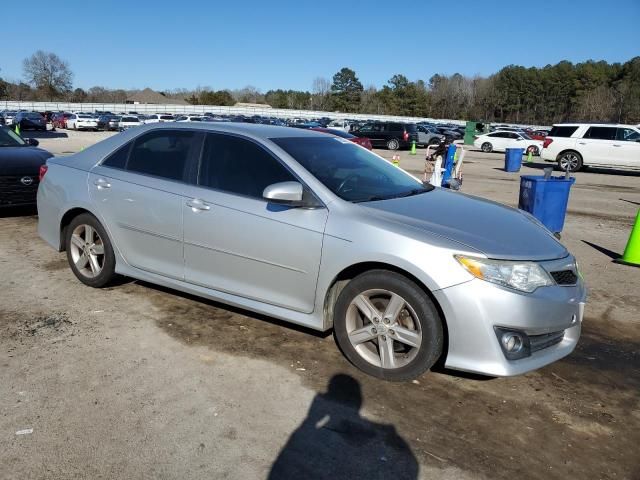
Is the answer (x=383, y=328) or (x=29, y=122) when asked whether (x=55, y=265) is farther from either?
(x=29, y=122)

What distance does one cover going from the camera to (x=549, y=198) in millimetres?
8359

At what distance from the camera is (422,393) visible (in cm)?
342

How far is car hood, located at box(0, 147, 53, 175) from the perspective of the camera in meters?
7.70

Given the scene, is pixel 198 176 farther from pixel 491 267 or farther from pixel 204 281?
pixel 491 267

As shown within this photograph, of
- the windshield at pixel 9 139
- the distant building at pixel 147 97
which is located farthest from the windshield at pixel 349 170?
the distant building at pixel 147 97

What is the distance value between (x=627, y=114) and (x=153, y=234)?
98.1 meters

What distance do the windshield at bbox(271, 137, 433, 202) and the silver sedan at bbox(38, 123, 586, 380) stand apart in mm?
18

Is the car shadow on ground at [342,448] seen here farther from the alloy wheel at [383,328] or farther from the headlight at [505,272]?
the headlight at [505,272]

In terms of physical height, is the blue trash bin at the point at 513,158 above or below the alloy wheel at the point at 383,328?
above

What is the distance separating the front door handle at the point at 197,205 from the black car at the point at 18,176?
15.2ft

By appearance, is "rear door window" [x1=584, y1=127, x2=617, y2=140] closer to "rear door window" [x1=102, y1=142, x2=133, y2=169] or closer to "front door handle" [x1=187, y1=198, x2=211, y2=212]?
"rear door window" [x1=102, y1=142, x2=133, y2=169]

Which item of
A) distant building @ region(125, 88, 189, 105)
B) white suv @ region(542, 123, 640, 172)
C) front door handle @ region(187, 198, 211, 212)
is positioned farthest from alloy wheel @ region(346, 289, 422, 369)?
distant building @ region(125, 88, 189, 105)

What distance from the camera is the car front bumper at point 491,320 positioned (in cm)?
316

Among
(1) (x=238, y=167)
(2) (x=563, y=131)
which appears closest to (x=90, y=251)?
(1) (x=238, y=167)
